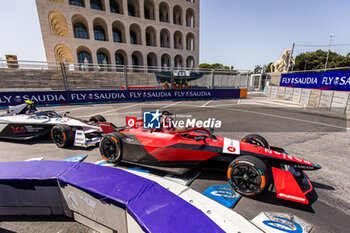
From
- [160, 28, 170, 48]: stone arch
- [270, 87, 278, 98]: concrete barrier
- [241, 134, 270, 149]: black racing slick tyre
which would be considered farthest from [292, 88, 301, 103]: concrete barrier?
[160, 28, 170, 48]: stone arch

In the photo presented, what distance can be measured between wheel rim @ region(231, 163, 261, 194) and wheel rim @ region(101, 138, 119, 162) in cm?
275

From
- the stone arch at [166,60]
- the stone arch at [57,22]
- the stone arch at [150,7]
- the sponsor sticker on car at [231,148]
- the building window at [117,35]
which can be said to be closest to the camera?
the sponsor sticker on car at [231,148]

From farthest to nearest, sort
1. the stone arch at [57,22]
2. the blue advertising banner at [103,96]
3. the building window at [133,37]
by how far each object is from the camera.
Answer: the building window at [133,37] → the stone arch at [57,22] → the blue advertising banner at [103,96]

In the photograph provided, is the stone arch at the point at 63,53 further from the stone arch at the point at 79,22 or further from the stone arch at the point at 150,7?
the stone arch at the point at 150,7

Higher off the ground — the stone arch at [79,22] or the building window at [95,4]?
the building window at [95,4]

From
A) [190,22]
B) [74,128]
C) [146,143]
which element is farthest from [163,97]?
[190,22]

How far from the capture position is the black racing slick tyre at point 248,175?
284 cm

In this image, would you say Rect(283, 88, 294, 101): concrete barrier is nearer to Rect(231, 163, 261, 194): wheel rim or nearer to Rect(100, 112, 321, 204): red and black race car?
Rect(100, 112, 321, 204): red and black race car

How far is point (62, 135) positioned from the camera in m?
5.09

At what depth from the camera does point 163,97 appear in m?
16.6

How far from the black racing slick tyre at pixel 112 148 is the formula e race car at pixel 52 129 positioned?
1165 millimetres

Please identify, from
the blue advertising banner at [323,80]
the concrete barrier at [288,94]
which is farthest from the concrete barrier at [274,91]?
the blue advertising banner at [323,80]

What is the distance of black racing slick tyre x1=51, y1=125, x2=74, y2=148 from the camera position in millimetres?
5031

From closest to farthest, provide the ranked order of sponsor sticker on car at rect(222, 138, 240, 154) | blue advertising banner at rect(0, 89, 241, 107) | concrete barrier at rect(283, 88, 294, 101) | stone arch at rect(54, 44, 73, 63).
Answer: sponsor sticker on car at rect(222, 138, 240, 154) < blue advertising banner at rect(0, 89, 241, 107) < concrete barrier at rect(283, 88, 294, 101) < stone arch at rect(54, 44, 73, 63)
